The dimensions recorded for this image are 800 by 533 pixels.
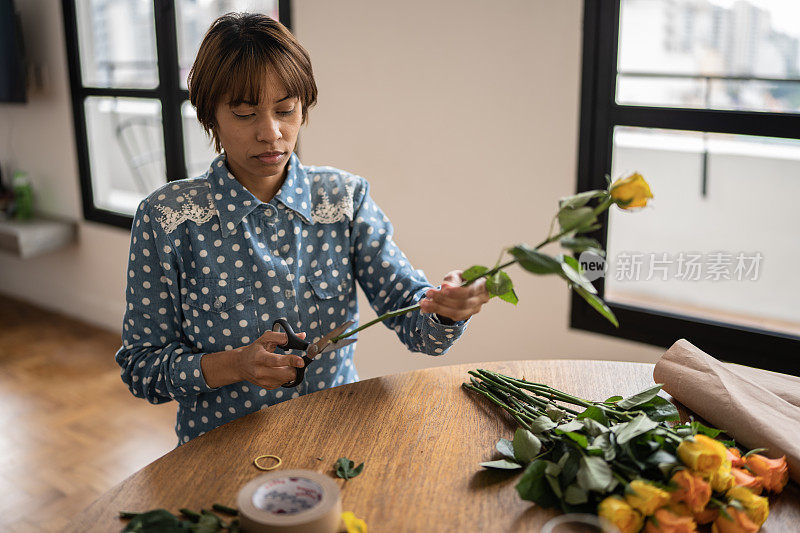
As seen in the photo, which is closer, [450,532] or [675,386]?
[450,532]

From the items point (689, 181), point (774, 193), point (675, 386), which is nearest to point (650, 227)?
point (689, 181)

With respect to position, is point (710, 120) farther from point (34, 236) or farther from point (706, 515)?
point (34, 236)

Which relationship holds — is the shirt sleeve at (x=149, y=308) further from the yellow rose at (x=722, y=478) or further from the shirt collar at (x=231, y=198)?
the yellow rose at (x=722, y=478)

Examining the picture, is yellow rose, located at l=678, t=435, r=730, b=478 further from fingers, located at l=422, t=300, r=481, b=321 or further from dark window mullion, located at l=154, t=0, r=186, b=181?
dark window mullion, located at l=154, t=0, r=186, b=181

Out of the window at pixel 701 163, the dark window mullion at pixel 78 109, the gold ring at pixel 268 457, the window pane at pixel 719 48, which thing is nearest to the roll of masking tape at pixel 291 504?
the gold ring at pixel 268 457

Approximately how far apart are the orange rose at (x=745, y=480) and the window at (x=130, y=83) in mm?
A: 2683

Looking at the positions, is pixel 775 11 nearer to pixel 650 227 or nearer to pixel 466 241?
pixel 650 227

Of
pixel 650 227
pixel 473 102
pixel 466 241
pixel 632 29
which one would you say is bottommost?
pixel 650 227

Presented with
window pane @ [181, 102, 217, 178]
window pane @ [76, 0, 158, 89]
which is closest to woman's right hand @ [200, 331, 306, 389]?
window pane @ [181, 102, 217, 178]

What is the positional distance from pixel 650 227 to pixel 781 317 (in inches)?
29.7

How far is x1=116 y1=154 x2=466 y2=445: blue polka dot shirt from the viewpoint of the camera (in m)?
1.30

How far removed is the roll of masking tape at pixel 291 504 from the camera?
Answer: 79 cm

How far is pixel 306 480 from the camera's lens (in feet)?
2.81

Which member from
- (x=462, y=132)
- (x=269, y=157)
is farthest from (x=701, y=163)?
(x=269, y=157)
